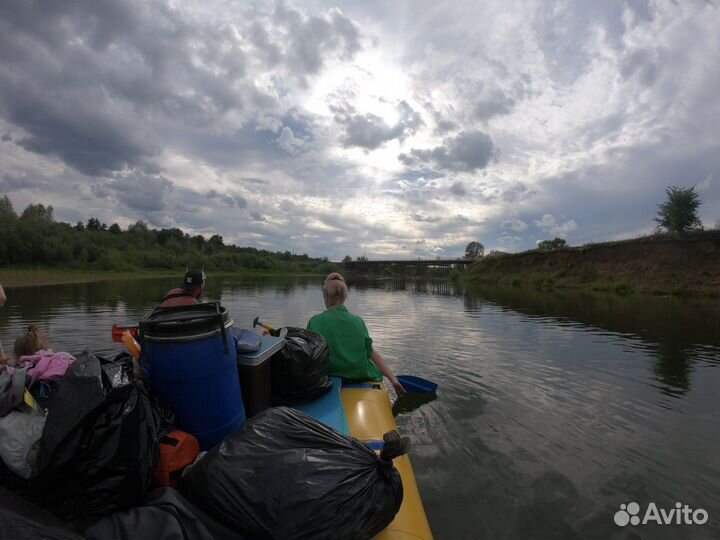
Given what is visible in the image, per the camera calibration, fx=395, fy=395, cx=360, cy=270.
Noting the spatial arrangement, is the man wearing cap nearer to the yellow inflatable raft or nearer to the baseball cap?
the baseball cap

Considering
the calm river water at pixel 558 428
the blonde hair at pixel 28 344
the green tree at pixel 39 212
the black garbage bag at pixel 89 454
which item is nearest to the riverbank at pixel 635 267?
the calm river water at pixel 558 428

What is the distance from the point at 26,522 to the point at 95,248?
87.6 metres

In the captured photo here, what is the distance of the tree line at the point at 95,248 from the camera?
60719 millimetres

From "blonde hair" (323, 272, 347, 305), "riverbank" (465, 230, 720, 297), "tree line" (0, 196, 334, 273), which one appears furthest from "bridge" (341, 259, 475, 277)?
"blonde hair" (323, 272, 347, 305)

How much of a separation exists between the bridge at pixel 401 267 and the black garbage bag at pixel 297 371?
298 ft

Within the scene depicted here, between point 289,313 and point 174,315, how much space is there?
17.1 meters

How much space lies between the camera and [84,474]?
197cm

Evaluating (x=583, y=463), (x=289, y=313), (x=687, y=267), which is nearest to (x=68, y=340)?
(x=289, y=313)

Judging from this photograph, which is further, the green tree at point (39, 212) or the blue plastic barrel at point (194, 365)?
the green tree at point (39, 212)

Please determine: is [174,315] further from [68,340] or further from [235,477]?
Result: [68,340]

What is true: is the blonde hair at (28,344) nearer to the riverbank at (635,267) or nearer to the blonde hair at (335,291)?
the blonde hair at (335,291)

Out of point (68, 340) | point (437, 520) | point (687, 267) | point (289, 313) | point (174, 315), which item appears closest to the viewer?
point (174, 315)

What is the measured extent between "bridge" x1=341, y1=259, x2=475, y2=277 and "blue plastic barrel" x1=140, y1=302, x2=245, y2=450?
303 feet

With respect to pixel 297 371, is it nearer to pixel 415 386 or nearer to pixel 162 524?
pixel 162 524
